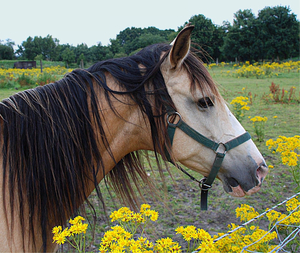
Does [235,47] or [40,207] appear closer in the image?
[40,207]

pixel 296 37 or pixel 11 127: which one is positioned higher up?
pixel 296 37

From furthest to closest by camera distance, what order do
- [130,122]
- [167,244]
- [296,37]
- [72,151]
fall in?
1. [296,37]
2. [130,122]
3. [72,151]
4. [167,244]

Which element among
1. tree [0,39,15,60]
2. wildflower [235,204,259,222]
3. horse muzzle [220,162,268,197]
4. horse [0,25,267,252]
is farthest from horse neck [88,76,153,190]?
tree [0,39,15,60]

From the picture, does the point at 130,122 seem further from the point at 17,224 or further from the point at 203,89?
the point at 17,224

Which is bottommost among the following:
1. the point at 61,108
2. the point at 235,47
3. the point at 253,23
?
the point at 61,108

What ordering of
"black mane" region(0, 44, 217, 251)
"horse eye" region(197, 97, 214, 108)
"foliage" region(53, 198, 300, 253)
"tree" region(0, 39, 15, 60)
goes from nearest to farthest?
"foliage" region(53, 198, 300, 253)
"black mane" region(0, 44, 217, 251)
"horse eye" region(197, 97, 214, 108)
"tree" region(0, 39, 15, 60)

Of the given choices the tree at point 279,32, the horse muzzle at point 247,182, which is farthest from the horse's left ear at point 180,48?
the tree at point 279,32

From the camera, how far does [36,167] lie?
50.2 inches

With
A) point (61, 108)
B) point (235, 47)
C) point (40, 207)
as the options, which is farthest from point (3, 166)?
point (235, 47)

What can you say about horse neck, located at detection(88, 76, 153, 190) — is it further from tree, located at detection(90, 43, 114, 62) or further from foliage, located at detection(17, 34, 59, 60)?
foliage, located at detection(17, 34, 59, 60)

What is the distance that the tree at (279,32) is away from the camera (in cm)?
3291

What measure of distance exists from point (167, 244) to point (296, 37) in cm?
3979

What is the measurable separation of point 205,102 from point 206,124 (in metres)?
0.13

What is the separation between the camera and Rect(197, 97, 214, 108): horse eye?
1.40 metres
